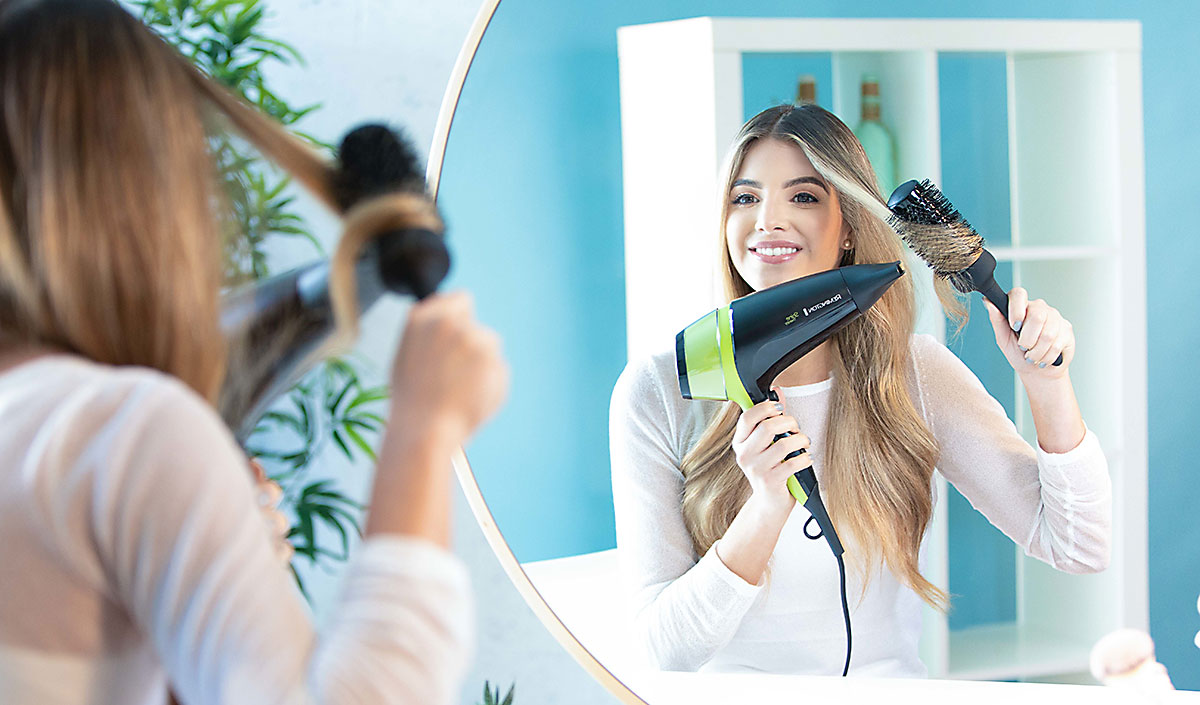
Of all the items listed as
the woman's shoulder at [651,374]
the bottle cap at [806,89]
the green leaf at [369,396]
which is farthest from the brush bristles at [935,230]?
the green leaf at [369,396]

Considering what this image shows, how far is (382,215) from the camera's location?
1.34ft

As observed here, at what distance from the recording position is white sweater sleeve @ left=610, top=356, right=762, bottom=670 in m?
0.79

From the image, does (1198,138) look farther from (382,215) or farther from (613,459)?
(382,215)

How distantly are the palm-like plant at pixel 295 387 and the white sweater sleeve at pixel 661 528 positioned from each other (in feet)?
0.83

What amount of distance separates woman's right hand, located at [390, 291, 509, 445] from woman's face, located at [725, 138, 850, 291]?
0.40m

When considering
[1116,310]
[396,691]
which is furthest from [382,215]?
[1116,310]

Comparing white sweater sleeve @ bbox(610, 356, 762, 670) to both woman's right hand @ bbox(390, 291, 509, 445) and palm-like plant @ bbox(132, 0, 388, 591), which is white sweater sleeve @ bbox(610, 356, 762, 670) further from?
woman's right hand @ bbox(390, 291, 509, 445)

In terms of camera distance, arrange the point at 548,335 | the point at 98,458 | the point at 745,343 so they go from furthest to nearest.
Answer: the point at 548,335
the point at 745,343
the point at 98,458

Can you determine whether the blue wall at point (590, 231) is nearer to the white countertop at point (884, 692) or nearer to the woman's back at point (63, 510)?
the white countertop at point (884, 692)

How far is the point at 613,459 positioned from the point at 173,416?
52 centimetres

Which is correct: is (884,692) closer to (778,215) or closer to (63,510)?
(778,215)

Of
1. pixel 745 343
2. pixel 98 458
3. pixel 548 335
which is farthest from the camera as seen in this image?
pixel 548 335

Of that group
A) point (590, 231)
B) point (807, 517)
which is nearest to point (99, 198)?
point (590, 231)

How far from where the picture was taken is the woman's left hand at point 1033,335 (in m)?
0.76
